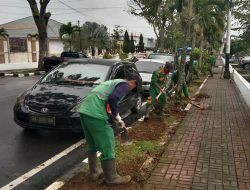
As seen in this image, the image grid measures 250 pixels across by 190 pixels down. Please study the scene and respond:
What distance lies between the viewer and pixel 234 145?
21.9ft

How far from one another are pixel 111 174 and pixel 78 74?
378 cm

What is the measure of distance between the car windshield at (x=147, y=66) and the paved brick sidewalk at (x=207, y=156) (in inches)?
197

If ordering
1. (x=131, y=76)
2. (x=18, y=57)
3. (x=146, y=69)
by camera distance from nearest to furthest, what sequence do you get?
(x=131, y=76) < (x=146, y=69) < (x=18, y=57)

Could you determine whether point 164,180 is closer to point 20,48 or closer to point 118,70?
point 118,70

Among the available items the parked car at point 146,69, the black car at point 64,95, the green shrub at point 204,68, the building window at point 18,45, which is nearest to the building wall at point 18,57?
the building window at point 18,45

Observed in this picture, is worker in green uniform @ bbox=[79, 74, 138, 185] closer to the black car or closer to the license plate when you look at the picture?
the black car

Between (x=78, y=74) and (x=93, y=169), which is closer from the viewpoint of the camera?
(x=93, y=169)

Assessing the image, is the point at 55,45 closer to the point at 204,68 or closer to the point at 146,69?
the point at 204,68

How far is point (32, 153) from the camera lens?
611 cm

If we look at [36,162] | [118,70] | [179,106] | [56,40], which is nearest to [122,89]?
[36,162]

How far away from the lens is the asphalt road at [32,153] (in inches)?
200

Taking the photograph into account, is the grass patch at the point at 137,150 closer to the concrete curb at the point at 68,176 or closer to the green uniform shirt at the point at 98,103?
the concrete curb at the point at 68,176

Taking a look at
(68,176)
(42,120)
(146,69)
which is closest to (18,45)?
(146,69)

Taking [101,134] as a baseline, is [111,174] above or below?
below
